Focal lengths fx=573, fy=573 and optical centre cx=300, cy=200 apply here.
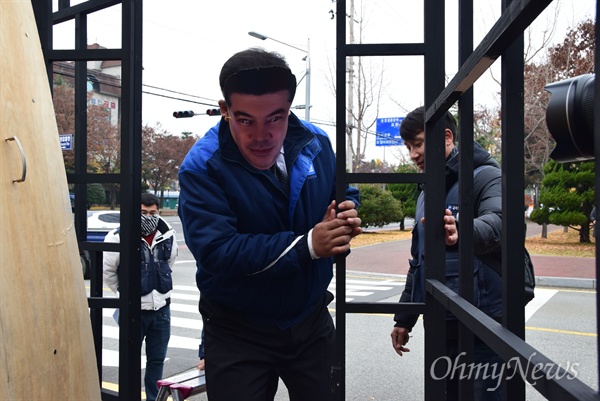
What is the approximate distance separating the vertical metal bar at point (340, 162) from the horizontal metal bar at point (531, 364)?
2.49ft

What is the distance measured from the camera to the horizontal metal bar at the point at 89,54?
2236mm

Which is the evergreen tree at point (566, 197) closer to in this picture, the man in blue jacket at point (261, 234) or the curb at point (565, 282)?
the curb at point (565, 282)

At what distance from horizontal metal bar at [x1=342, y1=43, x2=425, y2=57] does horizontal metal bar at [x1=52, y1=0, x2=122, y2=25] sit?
3.28 feet

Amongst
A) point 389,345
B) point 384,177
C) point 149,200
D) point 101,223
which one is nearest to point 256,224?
point 384,177

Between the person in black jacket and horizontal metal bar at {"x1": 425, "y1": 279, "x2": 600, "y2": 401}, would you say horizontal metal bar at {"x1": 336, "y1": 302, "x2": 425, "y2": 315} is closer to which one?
the person in black jacket

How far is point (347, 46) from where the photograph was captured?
186 centimetres

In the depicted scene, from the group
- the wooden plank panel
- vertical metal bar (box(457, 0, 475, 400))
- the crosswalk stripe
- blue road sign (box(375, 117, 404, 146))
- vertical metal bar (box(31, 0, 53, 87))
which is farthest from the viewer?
the crosswalk stripe

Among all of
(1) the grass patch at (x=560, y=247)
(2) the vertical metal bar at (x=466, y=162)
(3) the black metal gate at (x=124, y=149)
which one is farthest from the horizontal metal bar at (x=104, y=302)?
(1) the grass patch at (x=560, y=247)

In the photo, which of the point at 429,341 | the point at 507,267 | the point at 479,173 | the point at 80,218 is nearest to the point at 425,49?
the point at 479,173

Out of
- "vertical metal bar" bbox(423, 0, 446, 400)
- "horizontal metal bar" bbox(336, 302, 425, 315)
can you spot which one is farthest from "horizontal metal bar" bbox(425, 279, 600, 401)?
"horizontal metal bar" bbox(336, 302, 425, 315)

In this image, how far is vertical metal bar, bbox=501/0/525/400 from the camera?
0.94 metres

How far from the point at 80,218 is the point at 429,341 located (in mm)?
1594

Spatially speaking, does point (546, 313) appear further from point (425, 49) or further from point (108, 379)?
point (425, 49)

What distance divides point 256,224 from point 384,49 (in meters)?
0.74
